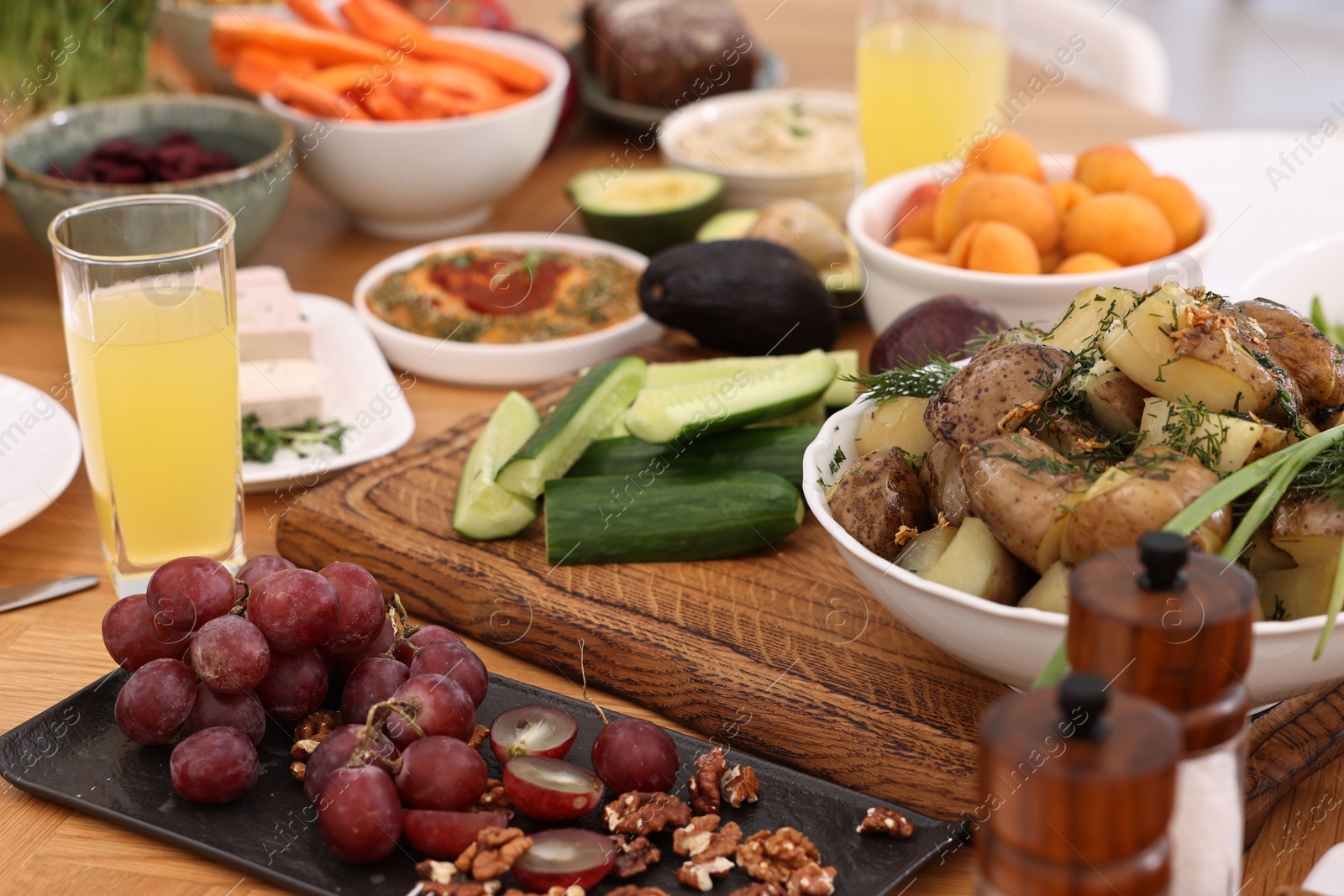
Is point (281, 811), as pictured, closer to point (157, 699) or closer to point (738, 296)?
point (157, 699)

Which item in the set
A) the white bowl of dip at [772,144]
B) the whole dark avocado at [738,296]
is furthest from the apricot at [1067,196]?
the white bowl of dip at [772,144]

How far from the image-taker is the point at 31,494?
4.46ft

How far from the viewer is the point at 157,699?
3.22 feet

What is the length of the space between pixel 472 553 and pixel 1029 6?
214 cm

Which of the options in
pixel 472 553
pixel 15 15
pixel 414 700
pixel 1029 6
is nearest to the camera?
pixel 414 700

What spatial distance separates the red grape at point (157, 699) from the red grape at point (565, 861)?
295 millimetres

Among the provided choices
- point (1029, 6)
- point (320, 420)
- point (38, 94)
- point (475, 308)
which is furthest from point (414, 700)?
point (1029, 6)

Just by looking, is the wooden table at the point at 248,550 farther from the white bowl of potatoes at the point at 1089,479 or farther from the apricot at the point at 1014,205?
the apricot at the point at 1014,205

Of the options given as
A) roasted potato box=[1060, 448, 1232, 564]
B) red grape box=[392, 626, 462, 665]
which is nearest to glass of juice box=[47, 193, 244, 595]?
→ red grape box=[392, 626, 462, 665]

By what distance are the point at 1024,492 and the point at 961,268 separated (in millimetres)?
715

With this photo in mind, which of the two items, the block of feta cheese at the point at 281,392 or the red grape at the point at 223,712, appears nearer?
the red grape at the point at 223,712

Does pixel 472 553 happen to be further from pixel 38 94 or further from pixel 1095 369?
pixel 38 94

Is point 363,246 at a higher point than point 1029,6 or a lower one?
lower

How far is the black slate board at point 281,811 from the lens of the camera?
0.90m
